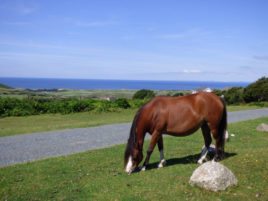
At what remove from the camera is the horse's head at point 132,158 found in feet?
35.2

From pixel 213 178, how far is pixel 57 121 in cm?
2032

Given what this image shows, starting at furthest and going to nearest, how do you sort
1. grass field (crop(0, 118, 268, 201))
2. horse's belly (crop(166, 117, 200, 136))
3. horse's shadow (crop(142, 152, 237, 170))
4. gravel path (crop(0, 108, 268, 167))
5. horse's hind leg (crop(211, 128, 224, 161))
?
gravel path (crop(0, 108, 268, 167)) → horse's shadow (crop(142, 152, 237, 170)) → horse's hind leg (crop(211, 128, 224, 161)) → horse's belly (crop(166, 117, 200, 136)) → grass field (crop(0, 118, 268, 201))

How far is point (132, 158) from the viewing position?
35.3 feet

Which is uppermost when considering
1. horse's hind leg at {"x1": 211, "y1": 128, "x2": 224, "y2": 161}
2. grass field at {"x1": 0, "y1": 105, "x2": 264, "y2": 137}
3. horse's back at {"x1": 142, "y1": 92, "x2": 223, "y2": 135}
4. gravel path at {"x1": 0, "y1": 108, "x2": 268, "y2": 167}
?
horse's back at {"x1": 142, "y1": 92, "x2": 223, "y2": 135}

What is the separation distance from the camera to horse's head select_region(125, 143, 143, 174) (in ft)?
35.2

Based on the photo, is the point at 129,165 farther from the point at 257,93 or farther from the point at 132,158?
the point at 257,93

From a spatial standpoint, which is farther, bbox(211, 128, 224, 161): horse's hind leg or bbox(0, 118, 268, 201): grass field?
bbox(211, 128, 224, 161): horse's hind leg

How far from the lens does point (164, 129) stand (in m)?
11.1

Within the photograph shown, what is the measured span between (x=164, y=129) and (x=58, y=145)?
703 cm

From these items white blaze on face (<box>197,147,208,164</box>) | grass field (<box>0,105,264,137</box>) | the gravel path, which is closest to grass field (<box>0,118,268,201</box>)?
white blaze on face (<box>197,147,208,164</box>)

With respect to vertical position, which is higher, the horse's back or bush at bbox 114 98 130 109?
the horse's back

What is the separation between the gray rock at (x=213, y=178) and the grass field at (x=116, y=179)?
0.14 metres

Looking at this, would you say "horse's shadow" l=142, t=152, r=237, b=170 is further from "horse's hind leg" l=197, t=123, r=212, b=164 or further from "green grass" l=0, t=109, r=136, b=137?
"green grass" l=0, t=109, r=136, b=137

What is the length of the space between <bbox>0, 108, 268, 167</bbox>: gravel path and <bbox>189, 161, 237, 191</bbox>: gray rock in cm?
681
